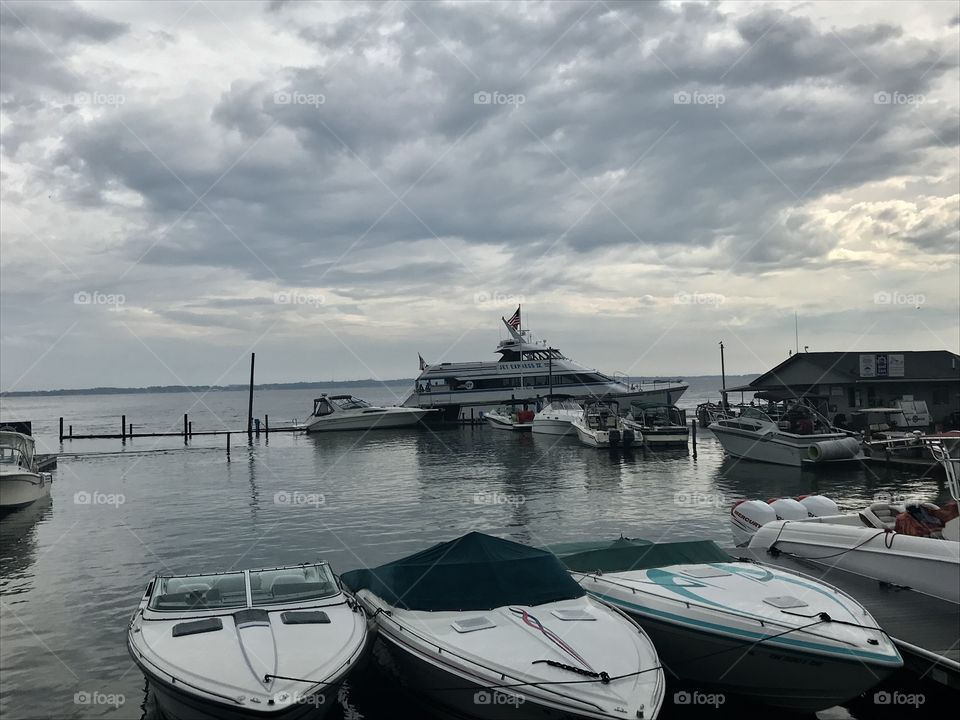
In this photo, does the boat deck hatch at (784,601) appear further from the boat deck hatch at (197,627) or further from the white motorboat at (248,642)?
the boat deck hatch at (197,627)

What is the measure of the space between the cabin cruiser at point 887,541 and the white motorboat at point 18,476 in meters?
25.2

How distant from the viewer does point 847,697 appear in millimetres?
9203

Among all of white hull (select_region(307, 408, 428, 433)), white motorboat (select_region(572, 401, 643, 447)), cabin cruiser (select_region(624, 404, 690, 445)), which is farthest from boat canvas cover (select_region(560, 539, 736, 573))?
white hull (select_region(307, 408, 428, 433))

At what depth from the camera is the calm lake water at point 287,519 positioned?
1180 centimetres

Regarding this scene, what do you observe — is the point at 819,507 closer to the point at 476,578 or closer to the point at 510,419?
the point at 476,578

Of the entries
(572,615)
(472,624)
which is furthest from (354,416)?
(572,615)

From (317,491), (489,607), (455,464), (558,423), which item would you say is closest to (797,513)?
(489,607)

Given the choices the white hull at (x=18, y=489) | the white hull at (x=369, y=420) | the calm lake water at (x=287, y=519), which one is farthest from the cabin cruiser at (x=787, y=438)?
the white hull at (x=369, y=420)

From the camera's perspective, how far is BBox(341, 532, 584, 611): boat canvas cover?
34.1ft

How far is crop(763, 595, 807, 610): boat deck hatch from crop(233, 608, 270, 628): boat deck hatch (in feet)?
22.5

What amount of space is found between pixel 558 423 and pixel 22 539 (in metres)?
39.7

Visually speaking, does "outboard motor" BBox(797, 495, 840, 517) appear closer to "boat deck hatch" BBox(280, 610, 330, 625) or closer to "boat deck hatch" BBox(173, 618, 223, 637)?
"boat deck hatch" BBox(280, 610, 330, 625)

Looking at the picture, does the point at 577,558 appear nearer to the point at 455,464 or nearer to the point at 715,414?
the point at 455,464

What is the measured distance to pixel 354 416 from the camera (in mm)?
69000
